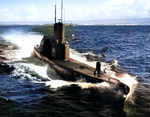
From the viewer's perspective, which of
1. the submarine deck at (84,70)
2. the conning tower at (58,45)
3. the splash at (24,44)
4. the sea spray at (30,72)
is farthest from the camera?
the splash at (24,44)

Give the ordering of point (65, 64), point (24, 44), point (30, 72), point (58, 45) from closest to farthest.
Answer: point (65, 64) → point (30, 72) → point (58, 45) → point (24, 44)

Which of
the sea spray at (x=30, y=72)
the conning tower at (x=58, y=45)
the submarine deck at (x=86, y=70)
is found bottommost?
the sea spray at (x=30, y=72)

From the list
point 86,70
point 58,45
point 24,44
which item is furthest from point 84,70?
point 24,44

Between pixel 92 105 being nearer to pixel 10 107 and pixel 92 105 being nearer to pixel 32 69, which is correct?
pixel 10 107

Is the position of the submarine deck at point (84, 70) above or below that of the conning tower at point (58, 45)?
below

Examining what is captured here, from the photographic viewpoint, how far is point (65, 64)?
94.4 ft

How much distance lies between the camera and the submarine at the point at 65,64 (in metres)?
22.1

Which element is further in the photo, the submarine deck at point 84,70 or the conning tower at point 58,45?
the conning tower at point 58,45

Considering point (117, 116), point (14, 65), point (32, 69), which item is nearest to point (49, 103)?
point (117, 116)

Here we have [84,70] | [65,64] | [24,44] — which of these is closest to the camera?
[84,70]

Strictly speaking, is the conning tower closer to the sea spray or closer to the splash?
the sea spray

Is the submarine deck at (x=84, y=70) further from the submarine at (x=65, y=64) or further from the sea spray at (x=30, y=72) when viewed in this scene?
the sea spray at (x=30, y=72)

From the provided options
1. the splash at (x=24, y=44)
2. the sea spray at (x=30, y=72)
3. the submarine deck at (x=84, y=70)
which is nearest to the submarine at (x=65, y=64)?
the submarine deck at (x=84, y=70)

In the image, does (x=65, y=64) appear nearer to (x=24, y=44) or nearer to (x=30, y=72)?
(x=30, y=72)
